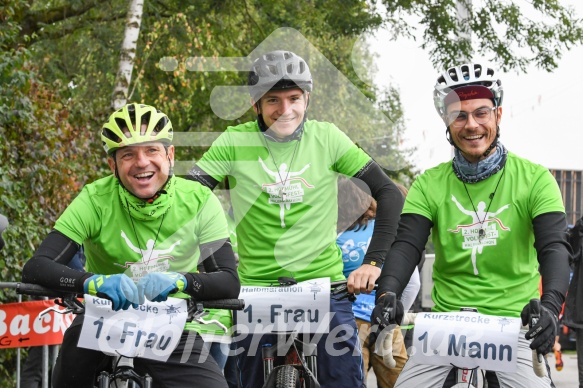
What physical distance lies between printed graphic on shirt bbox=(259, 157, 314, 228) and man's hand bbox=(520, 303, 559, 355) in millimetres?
1968

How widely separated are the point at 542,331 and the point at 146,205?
190cm

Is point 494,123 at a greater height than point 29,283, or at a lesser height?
greater

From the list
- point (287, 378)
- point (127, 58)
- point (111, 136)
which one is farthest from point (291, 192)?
point (127, 58)

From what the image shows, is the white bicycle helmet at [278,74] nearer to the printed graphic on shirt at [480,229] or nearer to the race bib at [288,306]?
the race bib at [288,306]

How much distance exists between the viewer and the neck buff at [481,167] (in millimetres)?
5102

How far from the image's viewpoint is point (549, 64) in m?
17.9

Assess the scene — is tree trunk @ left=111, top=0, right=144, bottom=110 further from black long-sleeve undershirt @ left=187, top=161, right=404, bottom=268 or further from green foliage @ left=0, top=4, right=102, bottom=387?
black long-sleeve undershirt @ left=187, top=161, right=404, bottom=268

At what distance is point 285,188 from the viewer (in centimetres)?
607

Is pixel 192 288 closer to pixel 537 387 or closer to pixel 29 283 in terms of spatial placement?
pixel 29 283

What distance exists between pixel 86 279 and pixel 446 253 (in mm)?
1567

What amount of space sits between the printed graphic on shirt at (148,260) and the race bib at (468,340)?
1203mm

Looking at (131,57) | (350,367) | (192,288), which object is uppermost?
(131,57)

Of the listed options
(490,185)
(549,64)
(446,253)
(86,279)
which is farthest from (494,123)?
(549,64)

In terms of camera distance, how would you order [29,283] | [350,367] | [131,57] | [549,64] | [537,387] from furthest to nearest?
[549,64], [131,57], [350,367], [29,283], [537,387]
